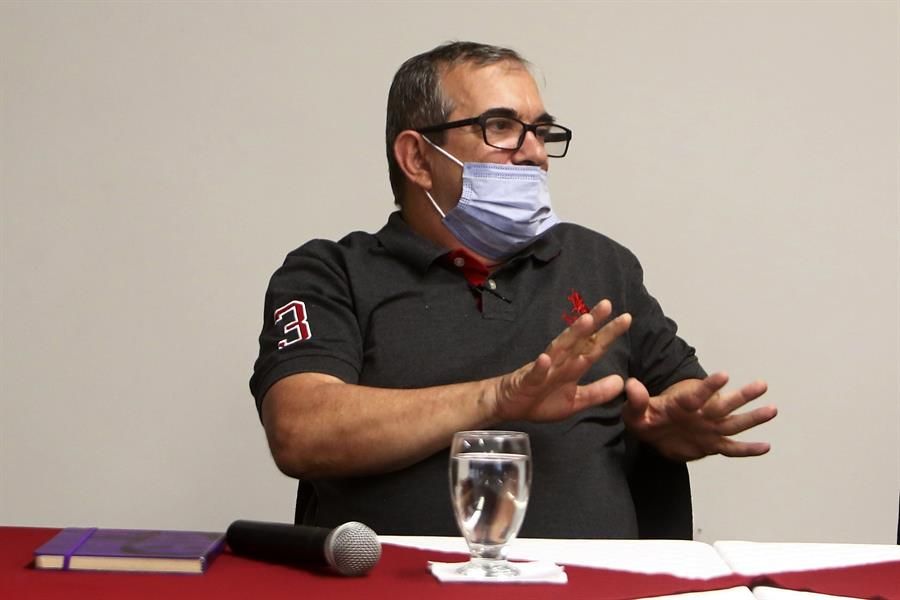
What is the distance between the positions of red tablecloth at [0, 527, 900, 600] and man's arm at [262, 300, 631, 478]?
0.42 metres

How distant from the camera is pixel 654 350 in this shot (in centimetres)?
186

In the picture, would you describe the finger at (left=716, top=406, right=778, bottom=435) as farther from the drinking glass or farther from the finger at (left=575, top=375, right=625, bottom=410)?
the drinking glass

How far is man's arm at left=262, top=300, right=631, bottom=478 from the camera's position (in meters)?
1.39

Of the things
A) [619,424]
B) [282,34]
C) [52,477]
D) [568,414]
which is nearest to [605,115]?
[282,34]

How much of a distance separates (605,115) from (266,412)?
122 cm

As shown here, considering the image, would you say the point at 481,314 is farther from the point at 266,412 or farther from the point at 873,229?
the point at 873,229

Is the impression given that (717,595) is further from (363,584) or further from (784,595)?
(363,584)

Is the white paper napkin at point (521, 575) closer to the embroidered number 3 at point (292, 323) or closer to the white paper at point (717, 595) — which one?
the white paper at point (717, 595)

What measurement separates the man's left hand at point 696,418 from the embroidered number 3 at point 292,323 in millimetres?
505

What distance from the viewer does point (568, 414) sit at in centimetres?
145

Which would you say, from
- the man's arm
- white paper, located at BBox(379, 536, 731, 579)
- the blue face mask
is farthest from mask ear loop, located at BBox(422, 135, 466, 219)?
white paper, located at BBox(379, 536, 731, 579)

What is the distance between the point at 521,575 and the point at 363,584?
141 mm

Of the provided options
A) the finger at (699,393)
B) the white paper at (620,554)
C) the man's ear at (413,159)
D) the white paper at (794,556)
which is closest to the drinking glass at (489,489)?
the white paper at (620,554)

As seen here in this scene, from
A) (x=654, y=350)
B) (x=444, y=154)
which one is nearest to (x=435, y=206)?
(x=444, y=154)
